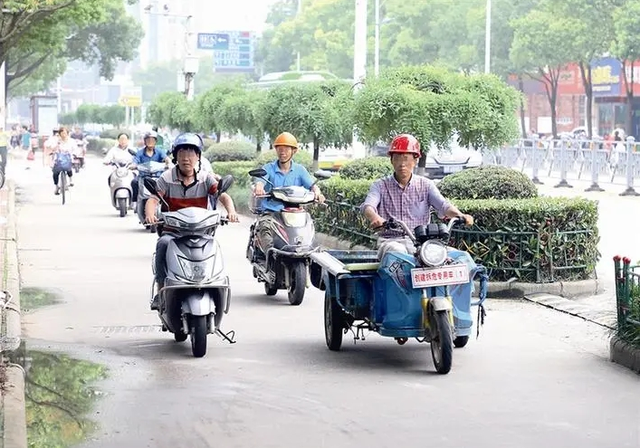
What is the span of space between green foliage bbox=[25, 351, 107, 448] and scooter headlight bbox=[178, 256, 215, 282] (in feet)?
3.07

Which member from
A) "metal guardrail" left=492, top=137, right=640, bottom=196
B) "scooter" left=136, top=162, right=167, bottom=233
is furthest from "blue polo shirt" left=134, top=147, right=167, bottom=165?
"metal guardrail" left=492, top=137, right=640, bottom=196

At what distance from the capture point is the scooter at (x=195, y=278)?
33.2ft

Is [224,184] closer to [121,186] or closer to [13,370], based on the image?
[13,370]

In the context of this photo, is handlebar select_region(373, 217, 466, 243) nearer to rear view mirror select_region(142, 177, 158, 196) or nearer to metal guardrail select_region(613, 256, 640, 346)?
metal guardrail select_region(613, 256, 640, 346)

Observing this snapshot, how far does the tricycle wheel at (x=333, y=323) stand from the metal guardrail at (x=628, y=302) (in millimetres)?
2068

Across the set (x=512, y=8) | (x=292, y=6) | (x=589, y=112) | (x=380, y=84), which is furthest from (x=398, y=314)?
(x=292, y=6)

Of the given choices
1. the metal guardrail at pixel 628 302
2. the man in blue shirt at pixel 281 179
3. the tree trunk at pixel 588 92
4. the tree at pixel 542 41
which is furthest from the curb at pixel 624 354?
the tree trunk at pixel 588 92

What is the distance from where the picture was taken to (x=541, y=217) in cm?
1347

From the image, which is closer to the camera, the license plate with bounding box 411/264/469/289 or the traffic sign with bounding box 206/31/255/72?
the license plate with bounding box 411/264/469/289

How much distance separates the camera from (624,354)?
389 inches

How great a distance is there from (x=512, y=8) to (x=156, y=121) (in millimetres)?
22184

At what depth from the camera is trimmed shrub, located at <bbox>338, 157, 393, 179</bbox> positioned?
63.1 feet

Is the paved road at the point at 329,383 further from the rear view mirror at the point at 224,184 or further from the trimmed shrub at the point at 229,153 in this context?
the trimmed shrub at the point at 229,153

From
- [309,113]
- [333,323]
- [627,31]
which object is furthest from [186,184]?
[627,31]
